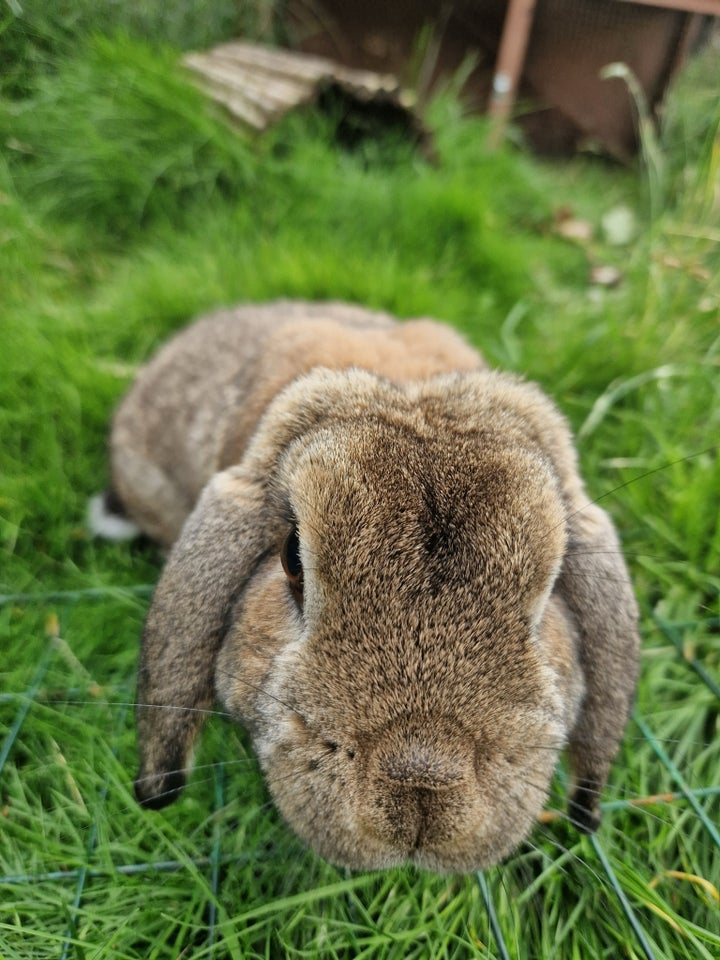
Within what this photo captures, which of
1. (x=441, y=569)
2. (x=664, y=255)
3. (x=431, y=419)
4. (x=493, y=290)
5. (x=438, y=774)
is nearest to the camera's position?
(x=438, y=774)

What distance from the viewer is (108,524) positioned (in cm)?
348

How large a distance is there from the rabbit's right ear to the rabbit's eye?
0.61 feet

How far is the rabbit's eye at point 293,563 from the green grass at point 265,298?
0.60 meters

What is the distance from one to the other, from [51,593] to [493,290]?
123 inches

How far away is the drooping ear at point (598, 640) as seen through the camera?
2045 mm

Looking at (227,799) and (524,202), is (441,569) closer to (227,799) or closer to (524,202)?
(227,799)

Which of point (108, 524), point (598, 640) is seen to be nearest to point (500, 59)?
point (108, 524)

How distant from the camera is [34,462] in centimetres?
351

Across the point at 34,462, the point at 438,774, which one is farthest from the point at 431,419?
the point at 34,462

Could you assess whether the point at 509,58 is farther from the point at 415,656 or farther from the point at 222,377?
the point at 415,656

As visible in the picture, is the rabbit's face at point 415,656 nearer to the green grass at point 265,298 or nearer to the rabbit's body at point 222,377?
the green grass at point 265,298

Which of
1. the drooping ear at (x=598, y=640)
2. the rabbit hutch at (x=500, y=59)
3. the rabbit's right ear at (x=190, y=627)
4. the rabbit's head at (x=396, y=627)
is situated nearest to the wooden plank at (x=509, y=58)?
the rabbit hutch at (x=500, y=59)

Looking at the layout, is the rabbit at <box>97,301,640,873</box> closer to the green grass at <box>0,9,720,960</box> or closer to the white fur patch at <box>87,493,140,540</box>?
the green grass at <box>0,9,720,960</box>

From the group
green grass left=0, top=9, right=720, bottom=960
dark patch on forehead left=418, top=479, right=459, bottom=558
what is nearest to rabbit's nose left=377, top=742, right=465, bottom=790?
dark patch on forehead left=418, top=479, right=459, bottom=558
